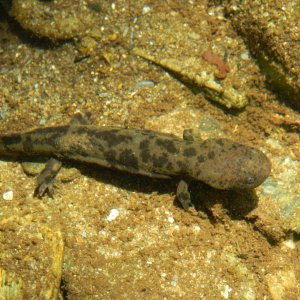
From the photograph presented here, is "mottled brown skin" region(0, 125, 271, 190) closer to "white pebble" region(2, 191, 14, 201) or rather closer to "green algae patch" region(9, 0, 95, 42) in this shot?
"white pebble" region(2, 191, 14, 201)

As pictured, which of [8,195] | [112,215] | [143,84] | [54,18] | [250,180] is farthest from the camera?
[54,18]

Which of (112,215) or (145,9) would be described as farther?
(145,9)

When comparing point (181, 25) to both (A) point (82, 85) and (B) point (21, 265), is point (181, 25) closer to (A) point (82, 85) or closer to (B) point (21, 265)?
(A) point (82, 85)

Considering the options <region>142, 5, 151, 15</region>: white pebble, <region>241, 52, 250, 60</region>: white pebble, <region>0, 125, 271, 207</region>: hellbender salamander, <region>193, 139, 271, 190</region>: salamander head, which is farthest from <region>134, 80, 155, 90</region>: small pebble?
<region>193, 139, 271, 190</region>: salamander head

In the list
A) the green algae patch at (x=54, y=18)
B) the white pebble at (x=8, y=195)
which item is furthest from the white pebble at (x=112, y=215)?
the green algae patch at (x=54, y=18)

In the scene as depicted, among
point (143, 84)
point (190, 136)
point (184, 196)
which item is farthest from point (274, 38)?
point (184, 196)

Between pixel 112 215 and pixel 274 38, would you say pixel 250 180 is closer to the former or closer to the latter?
pixel 112 215

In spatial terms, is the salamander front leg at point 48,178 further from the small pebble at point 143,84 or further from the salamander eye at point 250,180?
the salamander eye at point 250,180

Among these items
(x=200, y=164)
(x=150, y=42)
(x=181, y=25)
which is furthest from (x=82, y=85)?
(x=200, y=164)
